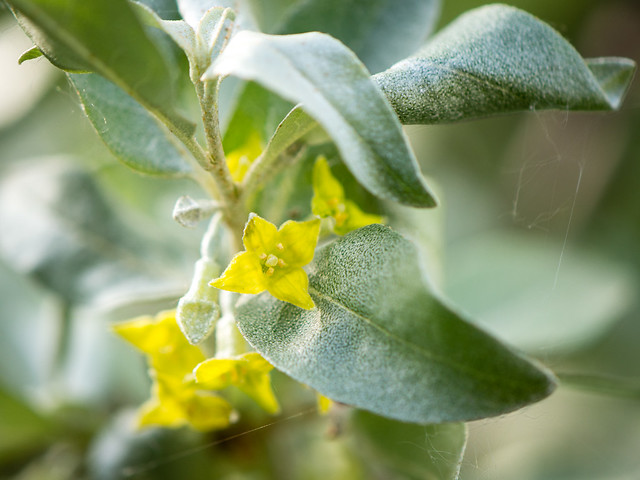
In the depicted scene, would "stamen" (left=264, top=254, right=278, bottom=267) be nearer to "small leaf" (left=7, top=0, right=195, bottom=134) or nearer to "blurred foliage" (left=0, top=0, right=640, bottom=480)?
"small leaf" (left=7, top=0, right=195, bottom=134)

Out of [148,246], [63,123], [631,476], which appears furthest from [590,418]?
[63,123]

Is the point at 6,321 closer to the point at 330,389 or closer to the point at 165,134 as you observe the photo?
the point at 165,134

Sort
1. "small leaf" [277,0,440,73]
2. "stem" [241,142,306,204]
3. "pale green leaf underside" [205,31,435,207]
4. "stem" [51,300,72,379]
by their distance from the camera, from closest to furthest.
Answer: "pale green leaf underside" [205,31,435,207] → "stem" [241,142,306,204] → "small leaf" [277,0,440,73] → "stem" [51,300,72,379]

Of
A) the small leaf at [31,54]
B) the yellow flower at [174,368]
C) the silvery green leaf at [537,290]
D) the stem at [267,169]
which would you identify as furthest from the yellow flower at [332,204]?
the silvery green leaf at [537,290]

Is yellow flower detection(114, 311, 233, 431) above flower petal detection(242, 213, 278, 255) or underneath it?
underneath

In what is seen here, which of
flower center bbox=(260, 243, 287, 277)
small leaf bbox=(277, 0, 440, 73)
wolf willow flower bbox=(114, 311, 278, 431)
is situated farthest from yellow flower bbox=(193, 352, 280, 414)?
small leaf bbox=(277, 0, 440, 73)

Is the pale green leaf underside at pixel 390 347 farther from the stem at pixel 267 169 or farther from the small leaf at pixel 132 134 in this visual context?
the small leaf at pixel 132 134

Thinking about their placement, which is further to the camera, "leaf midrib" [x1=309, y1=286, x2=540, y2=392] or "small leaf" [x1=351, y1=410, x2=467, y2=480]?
"small leaf" [x1=351, y1=410, x2=467, y2=480]
